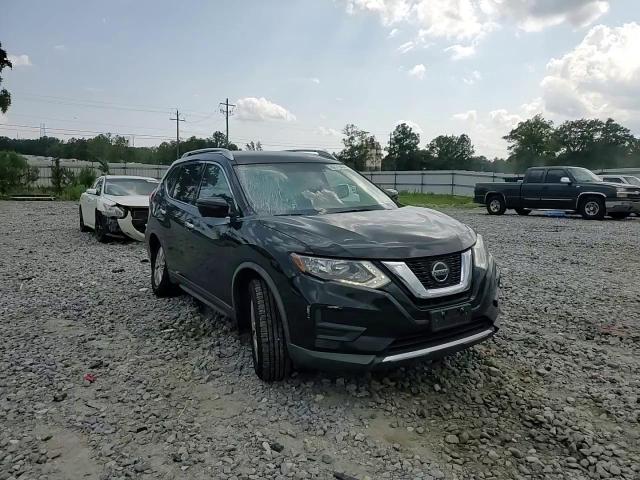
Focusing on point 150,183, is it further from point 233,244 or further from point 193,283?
point 233,244

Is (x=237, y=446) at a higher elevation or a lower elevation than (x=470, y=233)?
lower

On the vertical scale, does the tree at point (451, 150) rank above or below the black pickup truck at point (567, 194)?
above

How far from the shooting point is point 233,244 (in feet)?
12.2

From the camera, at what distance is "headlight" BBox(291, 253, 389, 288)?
→ 2924 millimetres

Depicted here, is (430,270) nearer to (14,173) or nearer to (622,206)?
(622,206)

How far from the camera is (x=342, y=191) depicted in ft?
14.2

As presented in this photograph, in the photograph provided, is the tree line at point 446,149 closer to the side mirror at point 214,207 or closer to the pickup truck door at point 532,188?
the pickup truck door at point 532,188

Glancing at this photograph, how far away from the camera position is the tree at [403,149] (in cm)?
8350

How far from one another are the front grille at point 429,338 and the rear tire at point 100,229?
8.67 m

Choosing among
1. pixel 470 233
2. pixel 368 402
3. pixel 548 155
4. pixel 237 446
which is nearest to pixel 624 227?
pixel 470 233

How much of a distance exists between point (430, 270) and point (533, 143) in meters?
78.0

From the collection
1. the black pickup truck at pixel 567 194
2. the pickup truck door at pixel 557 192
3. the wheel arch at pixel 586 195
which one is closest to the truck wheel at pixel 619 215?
the black pickup truck at pixel 567 194

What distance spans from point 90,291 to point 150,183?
5.85 meters

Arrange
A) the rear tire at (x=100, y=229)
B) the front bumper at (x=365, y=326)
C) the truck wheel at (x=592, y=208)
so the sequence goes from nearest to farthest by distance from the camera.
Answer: the front bumper at (x=365, y=326), the rear tire at (x=100, y=229), the truck wheel at (x=592, y=208)
